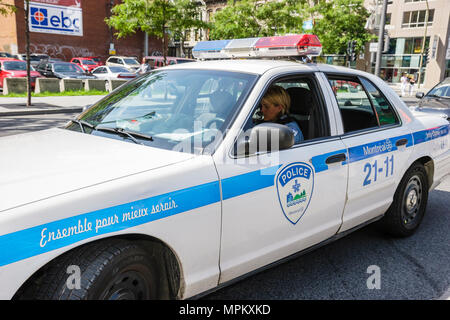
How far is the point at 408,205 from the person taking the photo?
4.19 metres

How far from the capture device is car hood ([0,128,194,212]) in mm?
1927

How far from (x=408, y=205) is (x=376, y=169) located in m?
0.92

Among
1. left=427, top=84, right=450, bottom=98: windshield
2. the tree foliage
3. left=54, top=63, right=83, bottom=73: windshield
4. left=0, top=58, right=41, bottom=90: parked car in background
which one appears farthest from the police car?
the tree foliage

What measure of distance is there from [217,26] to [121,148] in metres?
35.3

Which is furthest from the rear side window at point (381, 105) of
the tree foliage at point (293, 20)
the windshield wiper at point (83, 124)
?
the tree foliage at point (293, 20)

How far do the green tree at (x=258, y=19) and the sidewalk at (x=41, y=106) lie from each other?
1592cm

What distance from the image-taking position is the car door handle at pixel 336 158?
308 centimetres

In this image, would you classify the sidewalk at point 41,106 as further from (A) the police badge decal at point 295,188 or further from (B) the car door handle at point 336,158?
(A) the police badge decal at point 295,188

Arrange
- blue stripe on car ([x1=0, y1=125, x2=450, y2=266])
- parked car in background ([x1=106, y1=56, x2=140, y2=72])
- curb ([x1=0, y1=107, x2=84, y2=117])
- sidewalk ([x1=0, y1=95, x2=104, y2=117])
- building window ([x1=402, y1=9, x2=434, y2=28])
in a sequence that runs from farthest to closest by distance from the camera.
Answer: building window ([x1=402, y1=9, x2=434, y2=28]) → parked car in background ([x1=106, y1=56, x2=140, y2=72]) → sidewalk ([x1=0, y1=95, x2=104, y2=117]) → curb ([x1=0, y1=107, x2=84, y2=117]) → blue stripe on car ([x1=0, y1=125, x2=450, y2=266])

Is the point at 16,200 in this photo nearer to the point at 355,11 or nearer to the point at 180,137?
the point at 180,137

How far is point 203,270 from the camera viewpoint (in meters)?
2.41

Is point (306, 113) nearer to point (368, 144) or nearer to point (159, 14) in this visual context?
point (368, 144)

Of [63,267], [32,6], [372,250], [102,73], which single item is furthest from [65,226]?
[32,6]

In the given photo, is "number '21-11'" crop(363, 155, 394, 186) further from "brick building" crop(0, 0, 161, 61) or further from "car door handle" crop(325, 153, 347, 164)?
"brick building" crop(0, 0, 161, 61)
